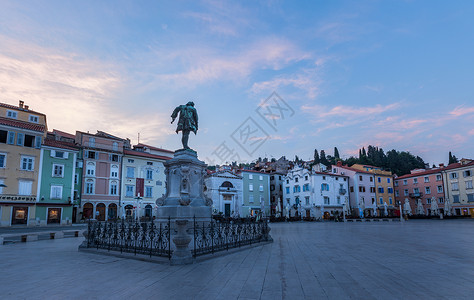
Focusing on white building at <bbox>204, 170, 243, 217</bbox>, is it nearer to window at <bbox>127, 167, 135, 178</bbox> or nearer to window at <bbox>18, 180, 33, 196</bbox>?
window at <bbox>127, 167, 135, 178</bbox>

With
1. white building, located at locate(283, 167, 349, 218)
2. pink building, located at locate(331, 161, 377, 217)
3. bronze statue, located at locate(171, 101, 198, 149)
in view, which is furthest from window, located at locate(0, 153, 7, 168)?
pink building, located at locate(331, 161, 377, 217)

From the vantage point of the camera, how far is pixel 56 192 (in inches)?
1480

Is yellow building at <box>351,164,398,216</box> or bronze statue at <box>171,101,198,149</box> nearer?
bronze statue at <box>171,101,198,149</box>

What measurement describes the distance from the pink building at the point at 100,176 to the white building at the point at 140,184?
1226 mm

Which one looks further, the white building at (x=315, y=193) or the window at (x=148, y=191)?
the white building at (x=315, y=193)

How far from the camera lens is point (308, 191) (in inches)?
2307

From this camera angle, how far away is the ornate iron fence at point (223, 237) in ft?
32.9

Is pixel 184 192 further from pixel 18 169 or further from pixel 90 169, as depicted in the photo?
pixel 90 169

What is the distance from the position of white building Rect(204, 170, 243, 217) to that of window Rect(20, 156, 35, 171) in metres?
27.5

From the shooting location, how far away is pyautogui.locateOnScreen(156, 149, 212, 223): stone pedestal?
48.9 ft

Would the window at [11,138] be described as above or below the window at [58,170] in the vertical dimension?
above

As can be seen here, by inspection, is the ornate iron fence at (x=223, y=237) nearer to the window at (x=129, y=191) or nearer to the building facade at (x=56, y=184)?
the building facade at (x=56, y=184)

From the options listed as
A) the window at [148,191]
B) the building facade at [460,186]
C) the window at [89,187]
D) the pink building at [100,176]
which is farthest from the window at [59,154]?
the building facade at [460,186]

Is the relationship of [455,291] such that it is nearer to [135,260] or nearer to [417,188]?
[135,260]
